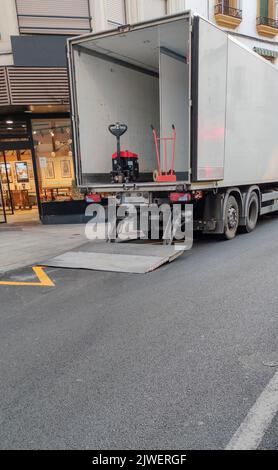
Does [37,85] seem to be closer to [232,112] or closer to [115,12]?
[115,12]

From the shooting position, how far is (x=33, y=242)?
32.6ft

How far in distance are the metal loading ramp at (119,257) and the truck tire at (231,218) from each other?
1253 millimetres

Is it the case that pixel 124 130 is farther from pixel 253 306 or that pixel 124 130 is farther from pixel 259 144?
pixel 253 306

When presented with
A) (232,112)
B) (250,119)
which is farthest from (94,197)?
(250,119)

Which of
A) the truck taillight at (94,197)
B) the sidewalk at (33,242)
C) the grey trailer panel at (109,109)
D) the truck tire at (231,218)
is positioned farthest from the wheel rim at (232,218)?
the sidewalk at (33,242)

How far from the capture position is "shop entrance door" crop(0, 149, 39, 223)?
13.8m

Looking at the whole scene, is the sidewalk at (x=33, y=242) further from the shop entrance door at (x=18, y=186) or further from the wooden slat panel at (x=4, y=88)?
the wooden slat panel at (x=4, y=88)

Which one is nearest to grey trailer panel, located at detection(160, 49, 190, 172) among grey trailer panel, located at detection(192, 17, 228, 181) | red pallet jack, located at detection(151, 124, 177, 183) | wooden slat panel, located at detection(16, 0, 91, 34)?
red pallet jack, located at detection(151, 124, 177, 183)

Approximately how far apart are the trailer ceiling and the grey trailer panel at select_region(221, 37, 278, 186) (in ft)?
3.71

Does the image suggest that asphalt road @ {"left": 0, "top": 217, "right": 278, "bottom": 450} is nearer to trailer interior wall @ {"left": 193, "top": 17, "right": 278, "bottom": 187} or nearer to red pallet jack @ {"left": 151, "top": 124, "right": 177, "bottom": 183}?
red pallet jack @ {"left": 151, "top": 124, "right": 177, "bottom": 183}

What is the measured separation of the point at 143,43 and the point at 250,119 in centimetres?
301

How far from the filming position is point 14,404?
294cm
